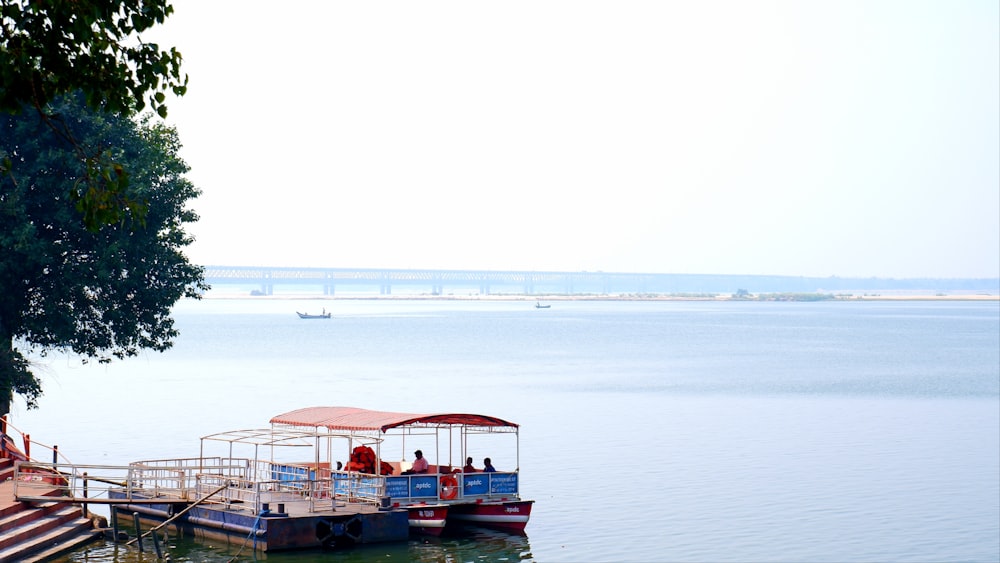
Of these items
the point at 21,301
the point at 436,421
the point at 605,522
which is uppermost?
the point at 21,301

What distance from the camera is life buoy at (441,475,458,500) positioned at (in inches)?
1307

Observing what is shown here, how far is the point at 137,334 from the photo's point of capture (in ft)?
136

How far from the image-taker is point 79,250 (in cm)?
3938

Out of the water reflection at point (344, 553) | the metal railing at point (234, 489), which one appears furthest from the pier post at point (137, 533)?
the metal railing at point (234, 489)

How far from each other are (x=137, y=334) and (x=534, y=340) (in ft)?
391

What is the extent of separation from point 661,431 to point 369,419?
27.9 metres

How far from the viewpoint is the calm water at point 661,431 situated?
1323 inches

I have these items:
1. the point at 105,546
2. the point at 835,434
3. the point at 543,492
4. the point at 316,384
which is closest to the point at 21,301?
the point at 105,546

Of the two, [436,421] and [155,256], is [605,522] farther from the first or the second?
[155,256]

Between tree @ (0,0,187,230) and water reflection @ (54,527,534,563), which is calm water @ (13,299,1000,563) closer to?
water reflection @ (54,527,534,563)

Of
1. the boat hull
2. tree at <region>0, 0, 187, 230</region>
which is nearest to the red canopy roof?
the boat hull

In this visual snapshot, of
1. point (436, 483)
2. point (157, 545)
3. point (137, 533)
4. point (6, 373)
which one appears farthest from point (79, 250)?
point (436, 483)

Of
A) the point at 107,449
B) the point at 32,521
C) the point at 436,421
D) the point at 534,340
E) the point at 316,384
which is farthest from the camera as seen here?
the point at 534,340

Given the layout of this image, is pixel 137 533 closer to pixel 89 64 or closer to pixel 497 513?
pixel 497 513
